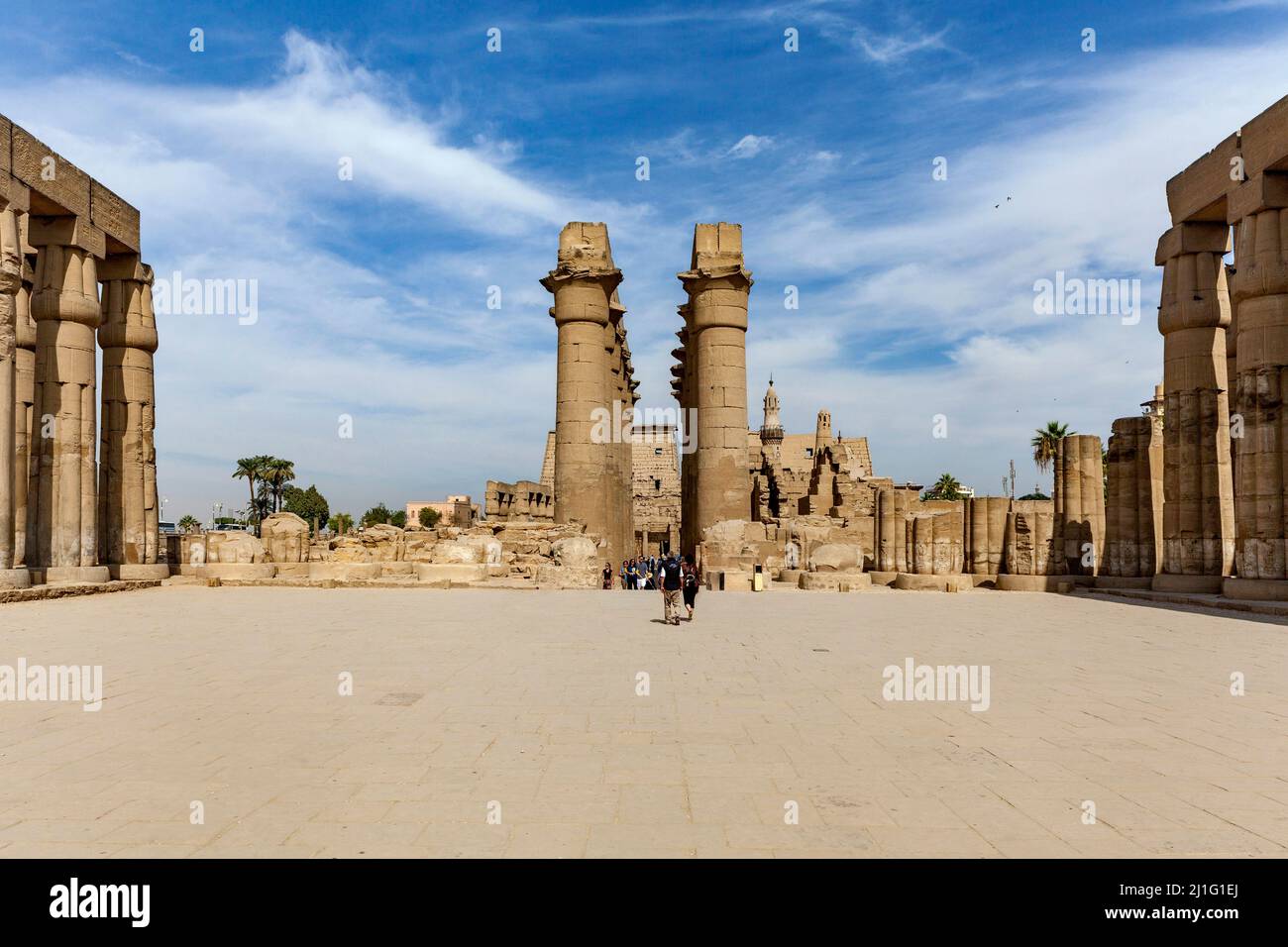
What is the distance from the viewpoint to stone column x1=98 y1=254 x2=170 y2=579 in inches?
788

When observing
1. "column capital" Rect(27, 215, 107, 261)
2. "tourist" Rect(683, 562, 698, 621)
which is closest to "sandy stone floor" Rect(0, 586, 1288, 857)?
"tourist" Rect(683, 562, 698, 621)

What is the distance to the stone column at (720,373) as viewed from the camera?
78.0ft

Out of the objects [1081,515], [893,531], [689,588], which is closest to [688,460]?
[893,531]

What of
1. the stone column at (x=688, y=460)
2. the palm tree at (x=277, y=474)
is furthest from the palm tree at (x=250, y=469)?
the stone column at (x=688, y=460)

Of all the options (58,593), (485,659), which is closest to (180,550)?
(58,593)

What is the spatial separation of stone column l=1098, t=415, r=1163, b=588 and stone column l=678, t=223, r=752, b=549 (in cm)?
949

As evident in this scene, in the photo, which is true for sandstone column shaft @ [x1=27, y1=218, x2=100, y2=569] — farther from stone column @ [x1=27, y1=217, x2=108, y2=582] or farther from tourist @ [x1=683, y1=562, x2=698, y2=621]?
tourist @ [x1=683, y1=562, x2=698, y2=621]

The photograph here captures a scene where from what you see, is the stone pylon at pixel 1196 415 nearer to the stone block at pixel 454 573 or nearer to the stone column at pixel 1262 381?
the stone column at pixel 1262 381

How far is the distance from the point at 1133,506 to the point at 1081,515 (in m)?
1.23
